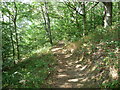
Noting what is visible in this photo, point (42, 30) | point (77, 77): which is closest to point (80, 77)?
point (77, 77)

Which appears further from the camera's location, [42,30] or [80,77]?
[42,30]

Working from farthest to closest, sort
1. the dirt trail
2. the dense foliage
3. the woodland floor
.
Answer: the dense foliage, the dirt trail, the woodland floor

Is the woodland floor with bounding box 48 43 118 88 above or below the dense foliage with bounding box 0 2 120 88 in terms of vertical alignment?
below

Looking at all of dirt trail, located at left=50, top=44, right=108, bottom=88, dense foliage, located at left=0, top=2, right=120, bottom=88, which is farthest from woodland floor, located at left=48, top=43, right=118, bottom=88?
dense foliage, located at left=0, top=2, right=120, bottom=88

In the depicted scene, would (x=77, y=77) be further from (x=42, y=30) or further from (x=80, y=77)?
(x=42, y=30)

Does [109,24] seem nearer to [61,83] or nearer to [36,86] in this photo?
[61,83]

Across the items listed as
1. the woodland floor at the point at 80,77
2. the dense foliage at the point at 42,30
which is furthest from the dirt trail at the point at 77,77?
the dense foliage at the point at 42,30

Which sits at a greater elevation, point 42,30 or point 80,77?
point 42,30

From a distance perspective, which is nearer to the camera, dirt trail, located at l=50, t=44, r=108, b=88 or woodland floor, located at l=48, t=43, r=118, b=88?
woodland floor, located at l=48, t=43, r=118, b=88

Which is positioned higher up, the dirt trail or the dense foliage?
the dense foliage

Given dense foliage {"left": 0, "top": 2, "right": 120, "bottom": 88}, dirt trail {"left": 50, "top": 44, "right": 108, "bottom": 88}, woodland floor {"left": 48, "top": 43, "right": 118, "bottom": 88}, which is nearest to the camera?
woodland floor {"left": 48, "top": 43, "right": 118, "bottom": 88}

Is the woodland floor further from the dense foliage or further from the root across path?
the dense foliage

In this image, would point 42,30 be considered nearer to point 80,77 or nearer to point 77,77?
point 77,77

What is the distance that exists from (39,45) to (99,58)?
31.8ft
